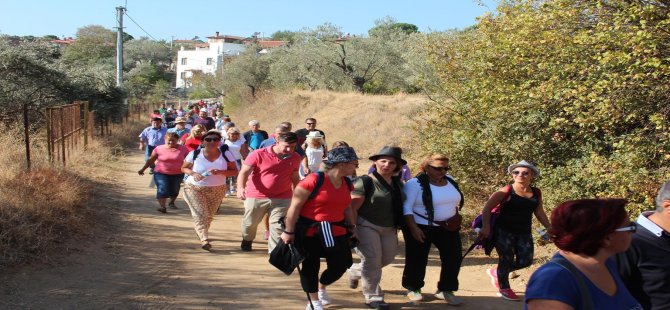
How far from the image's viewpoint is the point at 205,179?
25.1ft

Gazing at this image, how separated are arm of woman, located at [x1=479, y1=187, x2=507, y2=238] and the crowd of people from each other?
0.4 inches

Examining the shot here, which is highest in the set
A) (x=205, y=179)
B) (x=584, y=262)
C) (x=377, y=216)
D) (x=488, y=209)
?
(x=584, y=262)

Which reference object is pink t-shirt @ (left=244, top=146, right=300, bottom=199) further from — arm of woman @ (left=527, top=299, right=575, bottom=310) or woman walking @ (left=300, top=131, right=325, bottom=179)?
arm of woman @ (left=527, top=299, right=575, bottom=310)

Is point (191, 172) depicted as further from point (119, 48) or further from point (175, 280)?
point (119, 48)

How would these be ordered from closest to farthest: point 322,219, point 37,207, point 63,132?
point 322,219, point 37,207, point 63,132

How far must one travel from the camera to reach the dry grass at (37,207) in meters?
6.43

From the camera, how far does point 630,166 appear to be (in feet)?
22.1

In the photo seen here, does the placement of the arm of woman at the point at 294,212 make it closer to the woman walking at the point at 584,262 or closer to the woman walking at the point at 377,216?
the woman walking at the point at 377,216

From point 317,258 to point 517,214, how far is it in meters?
2.06

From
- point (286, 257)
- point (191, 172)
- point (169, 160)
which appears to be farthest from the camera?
point (169, 160)

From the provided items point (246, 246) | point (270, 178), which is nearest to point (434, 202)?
point (270, 178)

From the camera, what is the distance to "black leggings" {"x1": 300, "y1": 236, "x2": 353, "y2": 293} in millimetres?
5176

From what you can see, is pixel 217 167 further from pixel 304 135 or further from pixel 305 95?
pixel 305 95

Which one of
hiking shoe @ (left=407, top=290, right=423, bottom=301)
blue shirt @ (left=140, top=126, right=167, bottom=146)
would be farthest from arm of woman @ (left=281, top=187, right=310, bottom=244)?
blue shirt @ (left=140, top=126, right=167, bottom=146)
